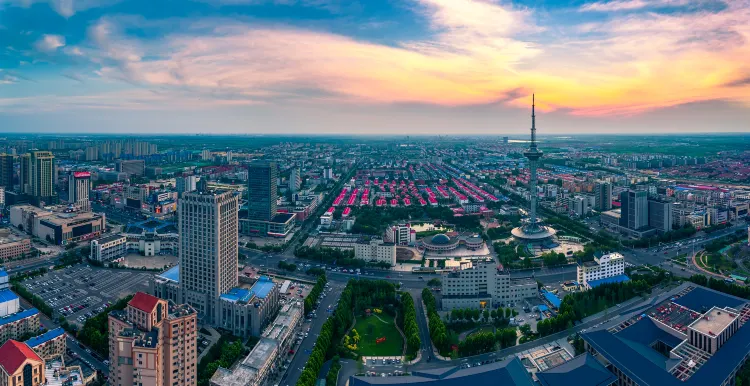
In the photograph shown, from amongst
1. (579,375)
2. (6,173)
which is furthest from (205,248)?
(6,173)

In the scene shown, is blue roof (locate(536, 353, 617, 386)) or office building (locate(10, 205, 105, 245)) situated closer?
blue roof (locate(536, 353, 617, 386))

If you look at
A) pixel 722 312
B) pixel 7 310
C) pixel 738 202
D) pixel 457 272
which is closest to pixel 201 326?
pixel 7 310

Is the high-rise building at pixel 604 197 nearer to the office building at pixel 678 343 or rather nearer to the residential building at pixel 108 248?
the office building at pixel 678 343

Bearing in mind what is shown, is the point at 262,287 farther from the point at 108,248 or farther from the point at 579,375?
the point at 108,248

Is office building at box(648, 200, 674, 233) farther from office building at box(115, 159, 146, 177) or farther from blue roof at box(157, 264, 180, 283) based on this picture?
office building at box(115, 159, 146, 177)

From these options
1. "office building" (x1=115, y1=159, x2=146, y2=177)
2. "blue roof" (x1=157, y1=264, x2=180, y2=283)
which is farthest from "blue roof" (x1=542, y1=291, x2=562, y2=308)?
"office building" (x1=115, y1=159, x2=146, y2=177)

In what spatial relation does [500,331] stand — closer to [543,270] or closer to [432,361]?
[432,361]
